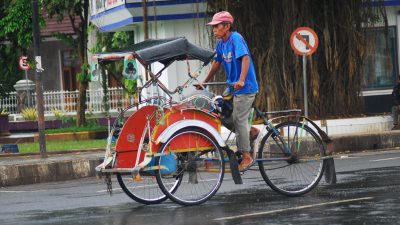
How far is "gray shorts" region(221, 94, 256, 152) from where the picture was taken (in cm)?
1104

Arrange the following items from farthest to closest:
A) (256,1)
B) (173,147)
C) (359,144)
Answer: (256,1) < (359,144) < (173,147)

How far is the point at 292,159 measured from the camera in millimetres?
11461

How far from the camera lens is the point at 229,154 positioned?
11039 millimetres

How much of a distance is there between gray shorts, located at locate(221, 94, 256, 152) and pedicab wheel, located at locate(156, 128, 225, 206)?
0.26 meters

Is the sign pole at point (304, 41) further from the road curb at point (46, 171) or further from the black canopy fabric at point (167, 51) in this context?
the black canopy fabric at point (167, 51)

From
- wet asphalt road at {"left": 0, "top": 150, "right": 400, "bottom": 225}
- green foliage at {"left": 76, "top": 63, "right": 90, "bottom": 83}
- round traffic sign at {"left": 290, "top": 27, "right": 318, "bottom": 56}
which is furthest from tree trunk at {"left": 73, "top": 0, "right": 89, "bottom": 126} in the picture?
wet asphalt road at {"left": 0, "top": 150, "right": 400, "bottom": 225}

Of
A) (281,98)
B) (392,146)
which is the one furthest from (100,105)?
(392,146)

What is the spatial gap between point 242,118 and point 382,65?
17197mm

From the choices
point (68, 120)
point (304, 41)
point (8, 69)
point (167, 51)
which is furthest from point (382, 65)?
point (8, 69)

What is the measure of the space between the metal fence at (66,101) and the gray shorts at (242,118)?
96.1ft

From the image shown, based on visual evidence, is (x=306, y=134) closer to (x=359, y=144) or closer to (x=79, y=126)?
(x=359, y=144)

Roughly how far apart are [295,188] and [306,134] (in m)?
0.63

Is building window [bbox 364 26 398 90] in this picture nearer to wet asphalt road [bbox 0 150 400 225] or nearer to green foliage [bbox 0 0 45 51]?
wet asphalt road [bbox 0 150 400 225]

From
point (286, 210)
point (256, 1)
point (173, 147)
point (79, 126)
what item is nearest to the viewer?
point (286, 210)
